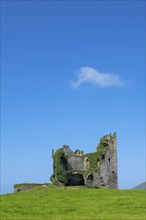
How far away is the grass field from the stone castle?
647 inches

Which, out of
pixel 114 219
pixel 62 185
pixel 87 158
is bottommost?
pixel 114 219

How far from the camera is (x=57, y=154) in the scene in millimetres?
69625

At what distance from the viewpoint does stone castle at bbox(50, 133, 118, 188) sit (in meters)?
68.5

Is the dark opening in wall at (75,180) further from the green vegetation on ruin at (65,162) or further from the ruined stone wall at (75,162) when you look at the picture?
the ruined stone wall at (75,162)

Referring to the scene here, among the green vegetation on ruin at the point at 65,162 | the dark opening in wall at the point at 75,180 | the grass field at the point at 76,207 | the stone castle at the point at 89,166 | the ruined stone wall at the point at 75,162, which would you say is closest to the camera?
the grass field at the point at 76,207

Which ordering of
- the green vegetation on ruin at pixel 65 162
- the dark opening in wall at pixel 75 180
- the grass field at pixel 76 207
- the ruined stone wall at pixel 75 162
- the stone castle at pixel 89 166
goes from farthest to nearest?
the ruined stone wall at pixel 75 162
the dark opening in wall at pixel 75 180
the stone castle at pixel 89 166
the green vegetation on ruin at pixel 65 162
the grass field at pixel 76 207

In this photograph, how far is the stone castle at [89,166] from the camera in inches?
2697

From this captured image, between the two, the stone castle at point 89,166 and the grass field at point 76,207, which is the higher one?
the stone castle at point 89,166

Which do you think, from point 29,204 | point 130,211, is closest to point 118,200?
point 130,211

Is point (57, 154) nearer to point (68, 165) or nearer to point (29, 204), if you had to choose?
point (68, 165)

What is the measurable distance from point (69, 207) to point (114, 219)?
948 cm

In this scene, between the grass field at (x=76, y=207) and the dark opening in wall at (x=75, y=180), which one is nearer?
the grass field at (x=76, y=207)

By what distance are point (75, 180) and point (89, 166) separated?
3459 millimetres

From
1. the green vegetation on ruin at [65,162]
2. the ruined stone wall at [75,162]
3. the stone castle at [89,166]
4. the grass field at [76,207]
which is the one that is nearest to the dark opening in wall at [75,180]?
the stone castle at [89,166]
